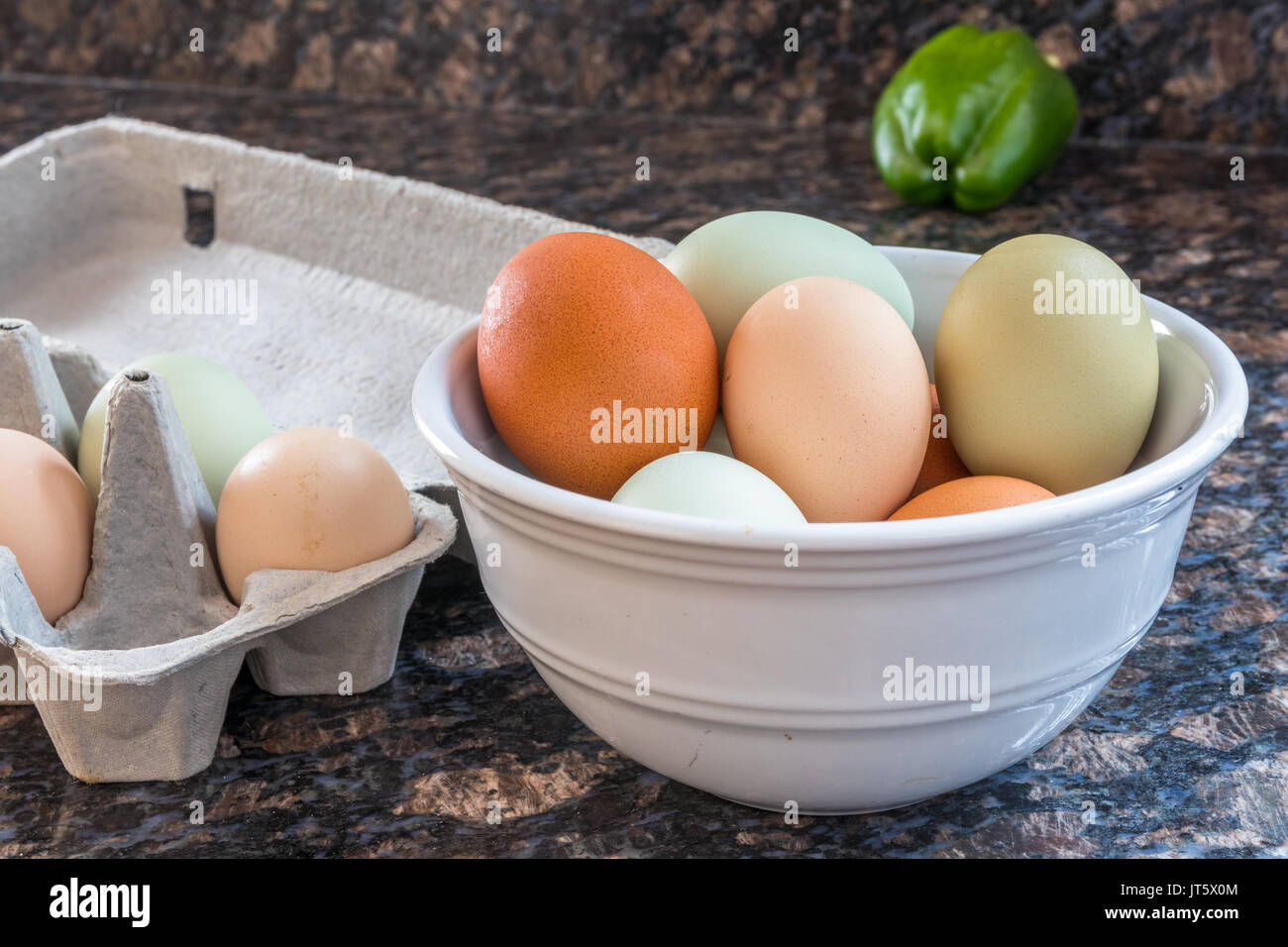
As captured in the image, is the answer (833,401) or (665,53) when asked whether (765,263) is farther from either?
(665,53)

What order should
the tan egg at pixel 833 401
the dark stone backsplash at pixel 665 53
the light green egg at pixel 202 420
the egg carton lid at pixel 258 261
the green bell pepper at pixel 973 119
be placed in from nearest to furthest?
1. the tan egg at pixel 833 401
2. the light green egg at pixel 202 420
3. the egg carton lid at pixel 258 261
4. the green bell pepper at pixel 973 119
5. the dark stone backsplash at pixel 665 53

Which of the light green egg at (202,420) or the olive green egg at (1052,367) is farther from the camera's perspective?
the light green egg at (202,420)

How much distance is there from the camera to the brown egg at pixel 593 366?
0.54 m

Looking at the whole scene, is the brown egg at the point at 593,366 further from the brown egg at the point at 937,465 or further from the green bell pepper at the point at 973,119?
the green bell pepper at the point at 973,119

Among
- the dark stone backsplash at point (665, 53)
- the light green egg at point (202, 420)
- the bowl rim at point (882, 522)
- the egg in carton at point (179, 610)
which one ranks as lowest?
the egg in carton at point (179, 610)

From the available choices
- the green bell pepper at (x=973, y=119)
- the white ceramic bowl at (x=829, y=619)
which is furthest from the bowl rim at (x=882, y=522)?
the green bell pepper at (x=973, y=119)

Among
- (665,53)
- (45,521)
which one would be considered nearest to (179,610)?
(45,521)

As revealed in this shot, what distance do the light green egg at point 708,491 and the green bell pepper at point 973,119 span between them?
974 mm

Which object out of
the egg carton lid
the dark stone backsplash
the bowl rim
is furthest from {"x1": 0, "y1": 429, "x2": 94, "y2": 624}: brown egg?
the dark stone backsplash

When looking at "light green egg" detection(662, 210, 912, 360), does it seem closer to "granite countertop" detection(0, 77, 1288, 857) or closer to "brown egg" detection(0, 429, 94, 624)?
"granite countertop" detection(0, 77, 1288, 857)

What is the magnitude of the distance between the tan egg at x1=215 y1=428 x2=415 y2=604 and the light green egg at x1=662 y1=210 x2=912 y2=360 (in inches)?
7.3

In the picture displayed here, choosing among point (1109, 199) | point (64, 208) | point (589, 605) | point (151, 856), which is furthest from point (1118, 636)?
point (64, 208)

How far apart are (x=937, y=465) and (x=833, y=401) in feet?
0.35

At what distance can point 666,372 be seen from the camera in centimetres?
54
